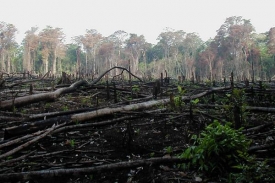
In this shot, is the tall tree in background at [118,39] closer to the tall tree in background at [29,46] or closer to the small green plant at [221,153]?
the tall tree in background at [29,46]


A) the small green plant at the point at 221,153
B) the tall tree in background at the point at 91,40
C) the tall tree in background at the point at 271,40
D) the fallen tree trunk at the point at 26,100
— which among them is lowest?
the small green plant at the point at 221,153

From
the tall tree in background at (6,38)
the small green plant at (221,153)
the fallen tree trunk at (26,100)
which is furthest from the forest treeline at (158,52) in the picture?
the small green plant at (221,153)

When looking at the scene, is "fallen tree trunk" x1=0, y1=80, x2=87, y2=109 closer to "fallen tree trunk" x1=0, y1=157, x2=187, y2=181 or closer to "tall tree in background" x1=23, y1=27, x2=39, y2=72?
"fallen tree trunk" x1=0, y1=157, x2=187, y2=181

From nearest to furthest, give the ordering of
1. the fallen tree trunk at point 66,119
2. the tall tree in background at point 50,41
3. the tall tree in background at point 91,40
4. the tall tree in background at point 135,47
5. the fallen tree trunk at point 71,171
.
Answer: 1. the fallen tree trunk at point 71,171
2. the fallen tree trunk at point 66,119
3. the tall tree in background at point 50,41
4. the tall tree in background at point 135,47
5. the tall tree in background at point 91,40

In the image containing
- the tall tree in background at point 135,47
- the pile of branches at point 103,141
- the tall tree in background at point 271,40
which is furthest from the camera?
the tall tree in background at point 135,47

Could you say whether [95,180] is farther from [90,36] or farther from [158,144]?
[90,36]

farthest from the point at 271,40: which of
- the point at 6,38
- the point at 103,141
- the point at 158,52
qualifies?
the point at 6,38

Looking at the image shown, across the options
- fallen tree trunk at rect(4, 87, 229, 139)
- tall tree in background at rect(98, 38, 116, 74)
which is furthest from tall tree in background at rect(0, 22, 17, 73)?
fallen tree trunk at rect(4, 87, 229, 139)

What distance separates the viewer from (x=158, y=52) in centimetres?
6188

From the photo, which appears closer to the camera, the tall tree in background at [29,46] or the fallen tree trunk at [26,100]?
the fallen tree trunk at [26,100]

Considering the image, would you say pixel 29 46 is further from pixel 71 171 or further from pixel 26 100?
pixel 71 171

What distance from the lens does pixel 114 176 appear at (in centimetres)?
310

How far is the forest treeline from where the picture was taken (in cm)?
4325

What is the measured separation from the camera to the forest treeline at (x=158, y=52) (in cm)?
4325
